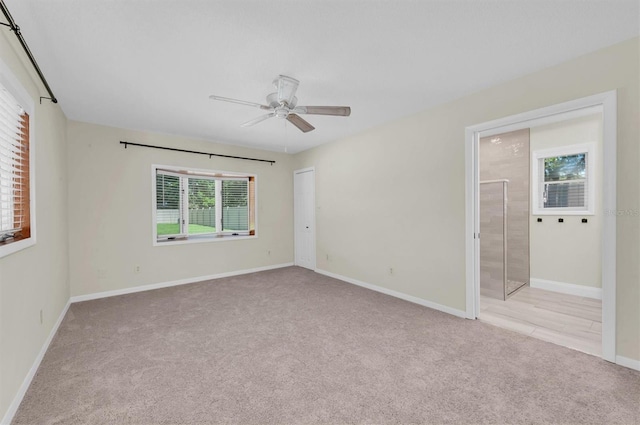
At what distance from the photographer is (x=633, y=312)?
83.2 inches

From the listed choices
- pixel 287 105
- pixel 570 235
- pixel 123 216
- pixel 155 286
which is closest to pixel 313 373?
pixel 287 105

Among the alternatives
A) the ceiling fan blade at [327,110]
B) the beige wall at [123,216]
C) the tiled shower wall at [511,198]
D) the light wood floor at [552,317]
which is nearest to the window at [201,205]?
the beige wall at [123,216]

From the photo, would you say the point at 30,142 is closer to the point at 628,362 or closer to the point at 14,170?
the point at 14,170

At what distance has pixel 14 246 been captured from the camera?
1.83m

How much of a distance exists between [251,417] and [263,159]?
462cm

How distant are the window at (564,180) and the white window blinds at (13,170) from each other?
19.6ft

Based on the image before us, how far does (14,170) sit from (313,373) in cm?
271

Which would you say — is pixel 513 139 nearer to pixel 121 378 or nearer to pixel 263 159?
pixel 263 159

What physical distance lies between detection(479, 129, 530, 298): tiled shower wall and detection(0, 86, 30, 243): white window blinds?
16.5ft

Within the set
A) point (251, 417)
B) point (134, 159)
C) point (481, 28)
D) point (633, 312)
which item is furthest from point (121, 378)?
point (633, 312)

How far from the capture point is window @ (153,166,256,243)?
4.65 m

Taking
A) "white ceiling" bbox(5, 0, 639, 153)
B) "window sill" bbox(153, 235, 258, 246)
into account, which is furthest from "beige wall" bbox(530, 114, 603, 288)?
"window sill" bbox(153, 235, 258, 246)

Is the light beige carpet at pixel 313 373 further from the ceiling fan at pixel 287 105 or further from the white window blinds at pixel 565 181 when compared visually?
the white window blinds at pixel 565 181

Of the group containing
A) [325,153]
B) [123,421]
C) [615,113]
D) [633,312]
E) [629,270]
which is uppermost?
[325,153]
